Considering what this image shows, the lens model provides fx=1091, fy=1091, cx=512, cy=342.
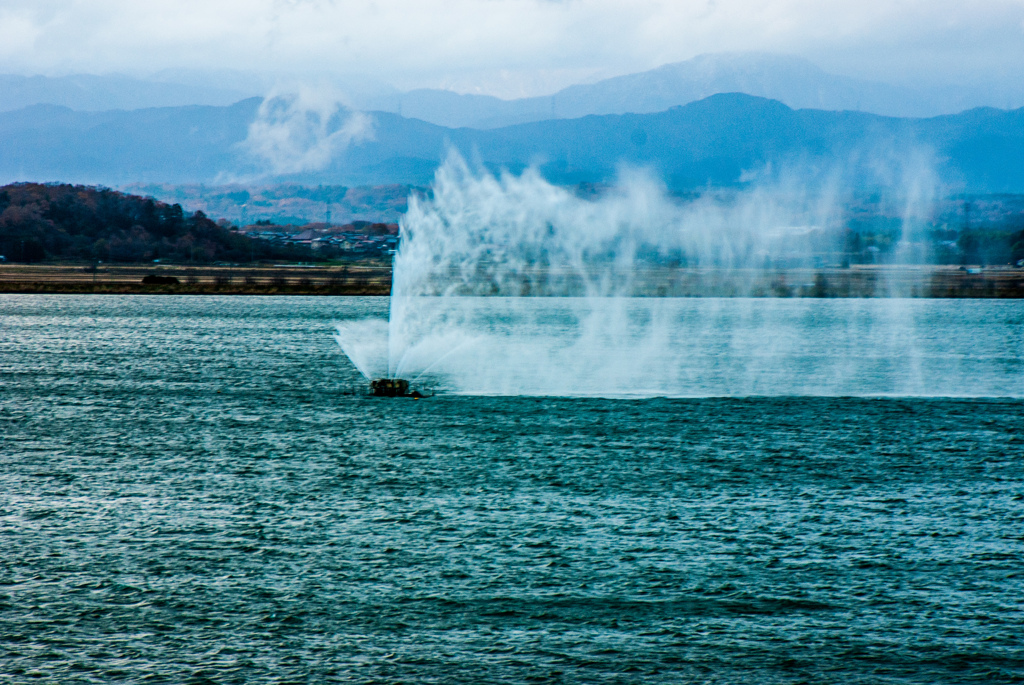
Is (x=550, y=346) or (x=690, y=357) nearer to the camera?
(x=690, y=357)

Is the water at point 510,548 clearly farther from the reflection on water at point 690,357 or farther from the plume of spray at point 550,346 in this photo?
the reflection on water at point 690,357

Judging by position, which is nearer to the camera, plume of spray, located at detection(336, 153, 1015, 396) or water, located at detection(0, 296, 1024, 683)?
water, located at detection(0, 296, 1024, 683)

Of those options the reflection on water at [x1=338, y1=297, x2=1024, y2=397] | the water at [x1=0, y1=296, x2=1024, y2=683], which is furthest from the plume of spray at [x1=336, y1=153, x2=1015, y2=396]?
the water at [x1=0, y1=296, x2=1024, y2=683]

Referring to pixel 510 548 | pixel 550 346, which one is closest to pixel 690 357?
pixel 550 346

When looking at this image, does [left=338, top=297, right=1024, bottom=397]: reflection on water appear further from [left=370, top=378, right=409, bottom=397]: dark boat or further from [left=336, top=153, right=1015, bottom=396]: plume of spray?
[left=370, top=378, right=409, bottom=397]: dark boat

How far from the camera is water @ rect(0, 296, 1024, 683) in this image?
22.4 m

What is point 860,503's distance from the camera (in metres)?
38.1

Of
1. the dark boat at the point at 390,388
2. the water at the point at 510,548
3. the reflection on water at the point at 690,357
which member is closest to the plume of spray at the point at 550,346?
the reflection on water at the point at 690,357

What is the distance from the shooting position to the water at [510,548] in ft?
73.4

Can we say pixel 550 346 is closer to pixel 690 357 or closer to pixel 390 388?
pixel 690 357

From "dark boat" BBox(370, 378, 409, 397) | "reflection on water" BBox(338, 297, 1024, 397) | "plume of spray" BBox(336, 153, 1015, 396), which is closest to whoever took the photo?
"dark boat" BBox(370, 378, 409, 397)

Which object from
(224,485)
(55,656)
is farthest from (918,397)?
(55,656)

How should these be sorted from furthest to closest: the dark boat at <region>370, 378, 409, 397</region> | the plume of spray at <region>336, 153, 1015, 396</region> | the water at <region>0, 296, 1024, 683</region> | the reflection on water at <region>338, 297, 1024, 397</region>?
the reflection on water at <region>338, 297, 1024, 397</region>
the plume of spray at <region>336, 153, 1015, 396</region>
the dark boat at <region>370, 378, 409, 397</region>
the water at <region>0, 296, 1024, 683</region>

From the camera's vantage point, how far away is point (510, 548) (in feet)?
102
